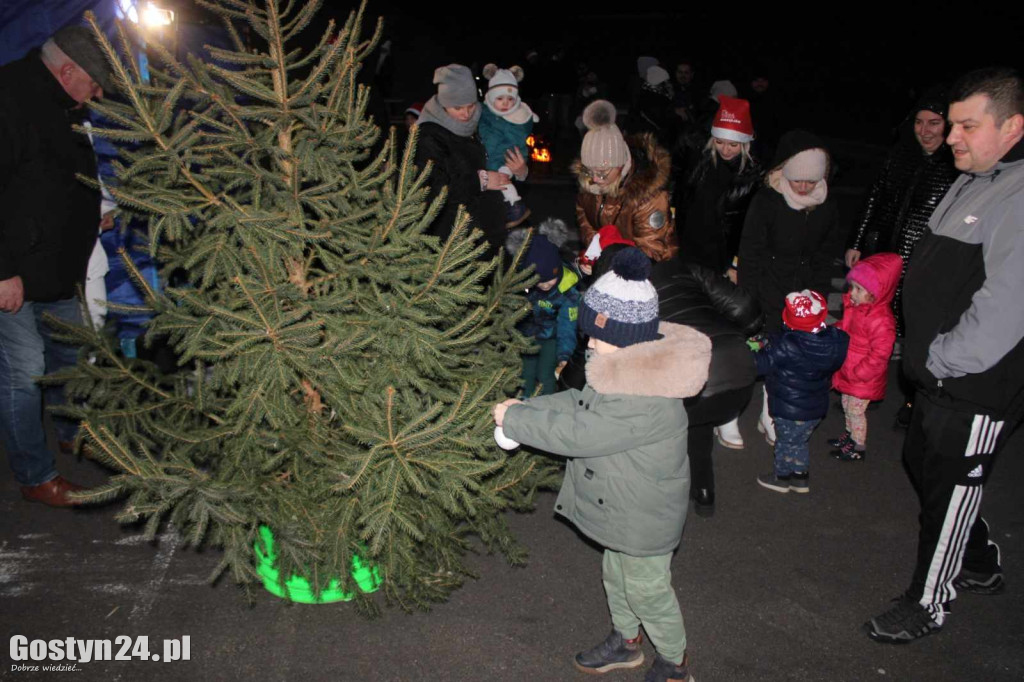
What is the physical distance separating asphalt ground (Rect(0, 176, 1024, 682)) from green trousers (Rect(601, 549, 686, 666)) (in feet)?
1.09

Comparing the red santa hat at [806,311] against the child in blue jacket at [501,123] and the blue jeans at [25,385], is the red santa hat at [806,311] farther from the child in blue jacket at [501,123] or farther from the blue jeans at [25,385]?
the blue jeans at [25,385]

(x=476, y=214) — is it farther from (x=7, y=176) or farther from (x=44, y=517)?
(x=44, y=517)

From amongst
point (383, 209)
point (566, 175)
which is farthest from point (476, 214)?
point (566, 175)

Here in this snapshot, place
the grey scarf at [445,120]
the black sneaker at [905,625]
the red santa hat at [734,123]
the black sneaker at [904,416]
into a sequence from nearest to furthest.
Answer: the black sneaker at [905,625]
the grey scarf at [445,120]
the red santa hat at [734,123]
the black sneaker at [904,416]

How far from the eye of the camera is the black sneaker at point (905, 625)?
3674 mm

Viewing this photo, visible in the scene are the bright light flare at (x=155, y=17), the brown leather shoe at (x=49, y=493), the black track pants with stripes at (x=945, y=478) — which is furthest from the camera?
the bright light flare at (x=155, y=17)

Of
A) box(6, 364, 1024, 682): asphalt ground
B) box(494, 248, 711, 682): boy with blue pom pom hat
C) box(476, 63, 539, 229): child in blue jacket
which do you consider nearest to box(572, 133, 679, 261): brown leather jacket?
box(476, 63, 539, 229): child in blue jacket

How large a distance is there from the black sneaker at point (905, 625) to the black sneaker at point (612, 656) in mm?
1166

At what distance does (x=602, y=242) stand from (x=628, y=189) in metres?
0.74

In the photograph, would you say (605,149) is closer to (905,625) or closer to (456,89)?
(456,89)

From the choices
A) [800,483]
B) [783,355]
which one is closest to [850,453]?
[800,483]

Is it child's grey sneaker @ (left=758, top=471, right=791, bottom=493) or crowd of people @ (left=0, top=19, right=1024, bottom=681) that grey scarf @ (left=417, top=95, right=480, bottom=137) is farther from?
child's grey sneaker @ (left=758, top=471, right=791, bottom=493)

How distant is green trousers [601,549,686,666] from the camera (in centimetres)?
325

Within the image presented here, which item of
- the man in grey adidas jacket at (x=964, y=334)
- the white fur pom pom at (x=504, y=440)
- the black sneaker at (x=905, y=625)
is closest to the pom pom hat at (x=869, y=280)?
the man in grey adidas jacket at (x=964, y=334)
